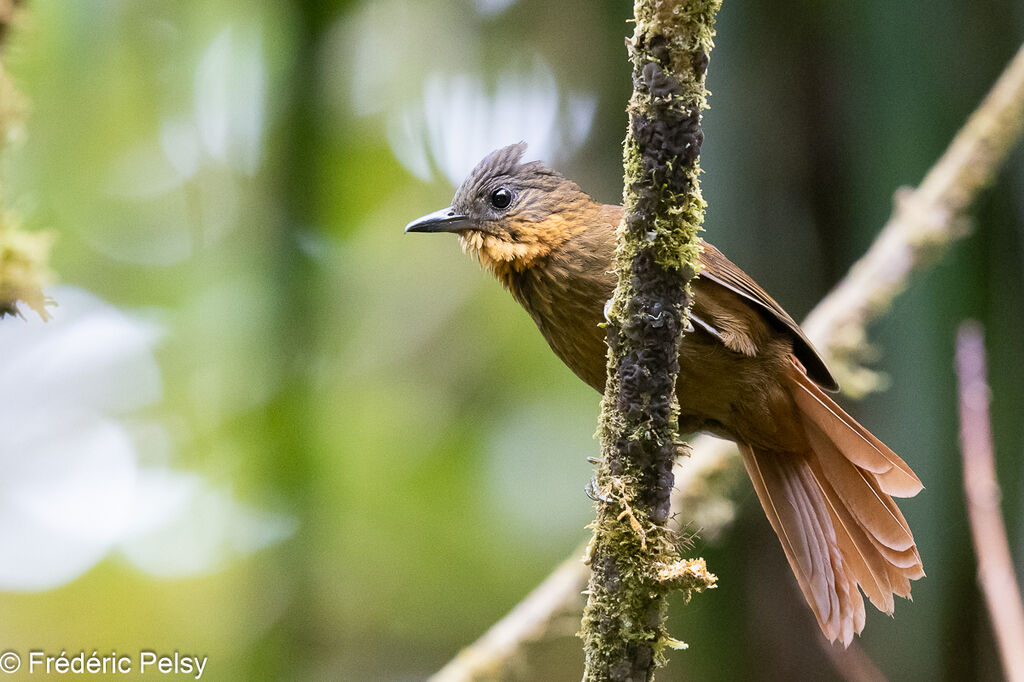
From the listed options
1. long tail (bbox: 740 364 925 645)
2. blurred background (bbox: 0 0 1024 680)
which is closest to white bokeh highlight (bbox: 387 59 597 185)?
blurred background (bbox: 0 0 1024 680)

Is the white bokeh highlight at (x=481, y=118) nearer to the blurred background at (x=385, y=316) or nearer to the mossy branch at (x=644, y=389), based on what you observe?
the blurred background at (x=385, y=316)

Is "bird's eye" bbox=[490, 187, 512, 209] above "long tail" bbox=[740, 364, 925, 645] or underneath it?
above

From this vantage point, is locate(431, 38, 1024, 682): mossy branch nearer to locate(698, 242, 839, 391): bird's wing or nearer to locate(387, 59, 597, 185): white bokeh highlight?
locate(698, 242, 839, 391): bird's wing

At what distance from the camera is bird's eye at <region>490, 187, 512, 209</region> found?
6.02ft

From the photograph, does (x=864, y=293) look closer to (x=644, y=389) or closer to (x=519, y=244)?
(x=519, y=244)

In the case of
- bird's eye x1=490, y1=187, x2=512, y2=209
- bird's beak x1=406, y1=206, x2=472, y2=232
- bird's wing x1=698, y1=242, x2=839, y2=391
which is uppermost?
bird's eye x1=490, y1=187, x2=512, y2=209

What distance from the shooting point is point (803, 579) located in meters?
1.69

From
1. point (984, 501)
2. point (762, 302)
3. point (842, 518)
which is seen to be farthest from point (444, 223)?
point (984, 501)

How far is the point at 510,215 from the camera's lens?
5.94 ft

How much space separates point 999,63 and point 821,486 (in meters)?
1.34

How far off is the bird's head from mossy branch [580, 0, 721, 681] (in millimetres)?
620

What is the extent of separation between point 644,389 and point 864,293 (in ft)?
4.60

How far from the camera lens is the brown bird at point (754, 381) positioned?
5.34ft

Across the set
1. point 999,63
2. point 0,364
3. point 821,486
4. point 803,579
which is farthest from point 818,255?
point 0,364
